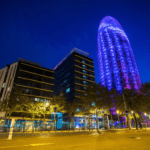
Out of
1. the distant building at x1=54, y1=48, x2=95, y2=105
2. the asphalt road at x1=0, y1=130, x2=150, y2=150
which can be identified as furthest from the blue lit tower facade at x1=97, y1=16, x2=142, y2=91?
the asphalt road at x1=0, y1=130, x2=150, y2=150

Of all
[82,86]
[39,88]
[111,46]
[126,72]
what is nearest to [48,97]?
[39,88]

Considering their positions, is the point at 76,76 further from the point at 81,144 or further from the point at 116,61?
the point at 81,144

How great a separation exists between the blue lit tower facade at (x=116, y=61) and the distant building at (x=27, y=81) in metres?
49.6

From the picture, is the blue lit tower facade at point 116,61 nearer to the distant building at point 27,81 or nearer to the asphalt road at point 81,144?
the distant building at point 27,81

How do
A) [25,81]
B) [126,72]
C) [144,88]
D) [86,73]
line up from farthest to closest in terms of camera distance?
[126,72] → [86,73] → [25,81] → [144,88]

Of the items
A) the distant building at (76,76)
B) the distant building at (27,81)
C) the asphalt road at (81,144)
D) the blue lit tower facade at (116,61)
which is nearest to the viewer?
the asphalt road at (81,144)

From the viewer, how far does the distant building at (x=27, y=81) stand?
4841cm

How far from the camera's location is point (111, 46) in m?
106

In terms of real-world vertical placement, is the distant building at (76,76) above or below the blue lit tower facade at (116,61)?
below

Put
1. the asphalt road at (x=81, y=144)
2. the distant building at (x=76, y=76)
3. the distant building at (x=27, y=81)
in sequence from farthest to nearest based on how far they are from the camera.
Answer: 1. the distant building at (x=76, y=76)
2. the distant building at (x=27, y=81)
3. the asphalt road at (x=81, y=144)

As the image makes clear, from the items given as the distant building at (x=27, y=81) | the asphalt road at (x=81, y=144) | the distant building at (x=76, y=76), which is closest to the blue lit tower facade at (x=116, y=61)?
the distant building at (x=76, y=76)

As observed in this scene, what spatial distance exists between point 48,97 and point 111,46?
251 ft

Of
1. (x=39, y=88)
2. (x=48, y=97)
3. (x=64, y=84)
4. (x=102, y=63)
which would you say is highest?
(x=102, y=63)

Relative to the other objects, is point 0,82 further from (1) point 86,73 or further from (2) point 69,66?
(1) point 86,73
